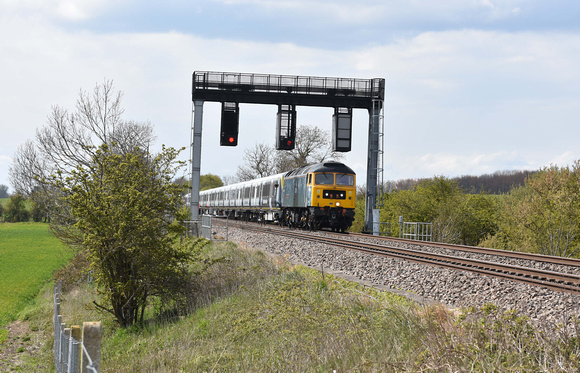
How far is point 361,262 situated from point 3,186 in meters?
161

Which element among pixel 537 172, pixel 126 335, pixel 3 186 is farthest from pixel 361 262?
pixel 3 186

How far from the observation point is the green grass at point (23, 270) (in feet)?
56.7

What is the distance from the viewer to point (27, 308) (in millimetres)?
16422

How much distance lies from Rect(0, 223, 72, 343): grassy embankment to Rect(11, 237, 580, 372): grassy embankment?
201 inches

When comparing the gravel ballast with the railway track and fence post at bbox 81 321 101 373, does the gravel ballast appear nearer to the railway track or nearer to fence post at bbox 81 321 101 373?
the railway track

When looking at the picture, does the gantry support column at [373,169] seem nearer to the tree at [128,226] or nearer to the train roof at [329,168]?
the train roof at [329,168]

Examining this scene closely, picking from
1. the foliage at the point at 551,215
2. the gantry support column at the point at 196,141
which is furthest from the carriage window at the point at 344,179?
the foliage at the point at 551,215

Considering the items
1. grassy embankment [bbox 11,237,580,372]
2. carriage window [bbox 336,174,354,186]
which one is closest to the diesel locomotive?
carriage window [bbox 336,174,354,186]

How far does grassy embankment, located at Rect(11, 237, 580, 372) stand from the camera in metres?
4.92

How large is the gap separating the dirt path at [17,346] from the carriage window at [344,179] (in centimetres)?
1661

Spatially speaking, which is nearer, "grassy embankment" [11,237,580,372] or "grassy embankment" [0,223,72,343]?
"grassy embankment" [11,237,580,372]

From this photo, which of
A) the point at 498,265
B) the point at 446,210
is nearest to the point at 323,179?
the point at 446,210

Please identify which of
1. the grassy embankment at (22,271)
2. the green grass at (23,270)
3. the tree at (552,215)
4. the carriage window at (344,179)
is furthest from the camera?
the carriage window at (344,179)

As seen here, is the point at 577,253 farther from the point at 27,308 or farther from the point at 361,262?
the point at 27,308
